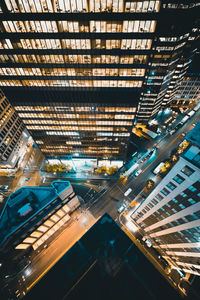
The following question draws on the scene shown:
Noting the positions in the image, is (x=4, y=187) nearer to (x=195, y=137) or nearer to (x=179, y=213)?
(x=179, y=213)

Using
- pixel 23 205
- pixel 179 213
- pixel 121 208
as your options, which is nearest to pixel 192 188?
pixel 179 213

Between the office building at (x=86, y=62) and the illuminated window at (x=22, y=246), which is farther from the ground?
the office building at (x=86, y=62)

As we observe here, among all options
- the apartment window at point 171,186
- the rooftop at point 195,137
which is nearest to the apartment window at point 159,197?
the apartment window at point 171,186

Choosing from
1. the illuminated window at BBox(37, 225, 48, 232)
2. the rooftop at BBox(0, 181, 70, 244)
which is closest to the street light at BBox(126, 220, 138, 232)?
the illuminated window at BBox(37, 225, 48, 232)

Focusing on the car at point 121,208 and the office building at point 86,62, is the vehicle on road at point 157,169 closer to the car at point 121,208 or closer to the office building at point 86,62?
the office building at point 86,62

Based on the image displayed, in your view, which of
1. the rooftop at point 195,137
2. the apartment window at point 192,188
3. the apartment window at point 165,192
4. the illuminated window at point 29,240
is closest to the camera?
the rooftop at point 195,137

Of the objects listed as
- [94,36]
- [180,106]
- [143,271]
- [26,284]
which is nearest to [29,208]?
[26,284]

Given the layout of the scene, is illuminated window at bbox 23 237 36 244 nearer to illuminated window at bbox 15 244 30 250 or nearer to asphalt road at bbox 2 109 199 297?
illuminated window at bbox 15 244 30 250
